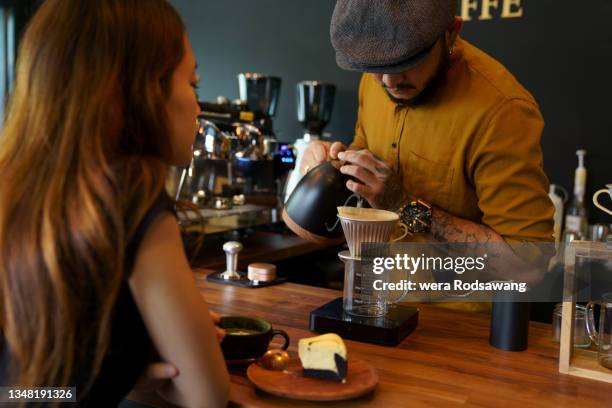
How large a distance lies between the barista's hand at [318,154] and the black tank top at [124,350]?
31.3 inches

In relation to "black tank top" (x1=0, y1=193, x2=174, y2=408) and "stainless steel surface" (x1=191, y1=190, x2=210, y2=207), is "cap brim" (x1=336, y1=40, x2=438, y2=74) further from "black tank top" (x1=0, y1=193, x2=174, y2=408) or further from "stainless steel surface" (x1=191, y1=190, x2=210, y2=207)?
"stainless steel surface" (x1=191, y1=190, x2=210, y2=207)

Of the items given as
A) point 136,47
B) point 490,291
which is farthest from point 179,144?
point 490,291

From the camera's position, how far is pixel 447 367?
4.53ft

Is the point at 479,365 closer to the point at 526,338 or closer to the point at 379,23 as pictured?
the point at 526,338

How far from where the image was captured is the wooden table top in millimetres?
1214

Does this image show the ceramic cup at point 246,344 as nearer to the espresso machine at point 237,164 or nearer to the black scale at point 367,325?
the black scale at point 367,325

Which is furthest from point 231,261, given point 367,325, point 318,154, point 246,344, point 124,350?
point 124,350

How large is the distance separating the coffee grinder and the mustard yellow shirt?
0.34m

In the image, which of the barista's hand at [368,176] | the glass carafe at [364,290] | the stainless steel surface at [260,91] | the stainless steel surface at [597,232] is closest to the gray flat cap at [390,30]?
the barista's hand at [368,176]

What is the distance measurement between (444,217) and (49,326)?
44.4 inches

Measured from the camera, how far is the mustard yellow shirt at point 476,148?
5.57ft

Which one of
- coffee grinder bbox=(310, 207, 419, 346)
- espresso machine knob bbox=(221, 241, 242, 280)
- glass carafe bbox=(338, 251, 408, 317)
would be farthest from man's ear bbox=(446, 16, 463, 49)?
espresso machine knob bbox=(221, 241, 242, 280)

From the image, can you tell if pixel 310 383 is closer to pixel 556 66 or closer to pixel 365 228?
pixel 365 228

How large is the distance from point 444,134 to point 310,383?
901mm
